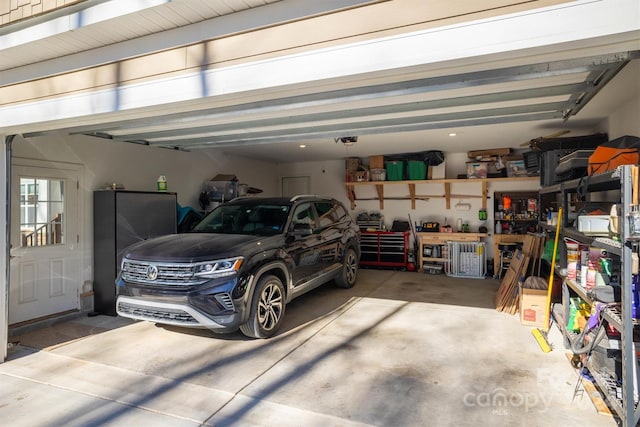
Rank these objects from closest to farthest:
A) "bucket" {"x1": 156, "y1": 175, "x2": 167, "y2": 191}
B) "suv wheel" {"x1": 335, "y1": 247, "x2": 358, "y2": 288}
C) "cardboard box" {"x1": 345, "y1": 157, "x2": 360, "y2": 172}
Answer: "bucket" {"x1": 156, "y1": 175, "x2": 167, "y2": 191}
"suv wheel" {"x1": 335, "y1": 247, "x2": 358, "y2": 288}
"cardboard box" {"x1": 345, "y1": 157, "x2": 360, "y2": 172}

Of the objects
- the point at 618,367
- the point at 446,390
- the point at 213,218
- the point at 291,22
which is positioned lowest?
the point at 446,390

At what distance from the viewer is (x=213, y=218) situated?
4785mm

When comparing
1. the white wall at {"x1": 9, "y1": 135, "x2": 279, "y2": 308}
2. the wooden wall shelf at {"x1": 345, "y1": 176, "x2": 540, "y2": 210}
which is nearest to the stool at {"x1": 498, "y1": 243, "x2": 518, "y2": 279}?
the wooden wall shelf at {"x1": 345, "y1": 176, "x2": 540, "y2": 210}

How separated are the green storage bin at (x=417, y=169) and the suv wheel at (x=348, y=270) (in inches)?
95.9

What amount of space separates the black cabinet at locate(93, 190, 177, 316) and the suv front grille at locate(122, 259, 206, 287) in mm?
1234

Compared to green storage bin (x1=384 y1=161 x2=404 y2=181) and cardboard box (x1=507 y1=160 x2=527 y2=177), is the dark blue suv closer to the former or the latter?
green storage bin (x1=384 y1=161 x2=404 y2=181)

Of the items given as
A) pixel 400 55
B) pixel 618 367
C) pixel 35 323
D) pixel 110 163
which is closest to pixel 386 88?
pixel 400 55

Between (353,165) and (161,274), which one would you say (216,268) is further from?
(353,165)

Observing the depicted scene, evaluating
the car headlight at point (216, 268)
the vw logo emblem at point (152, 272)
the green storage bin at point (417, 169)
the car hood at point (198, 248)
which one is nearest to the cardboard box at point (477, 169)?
the green storage bin at point (417, 169)

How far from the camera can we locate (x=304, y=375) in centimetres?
291

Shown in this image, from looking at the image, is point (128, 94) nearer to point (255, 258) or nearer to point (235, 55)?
point (235, 55)

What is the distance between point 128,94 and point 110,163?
2.89 m

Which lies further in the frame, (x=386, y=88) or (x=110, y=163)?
(x=110, y=163)

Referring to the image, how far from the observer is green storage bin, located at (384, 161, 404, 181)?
7.55 meters
